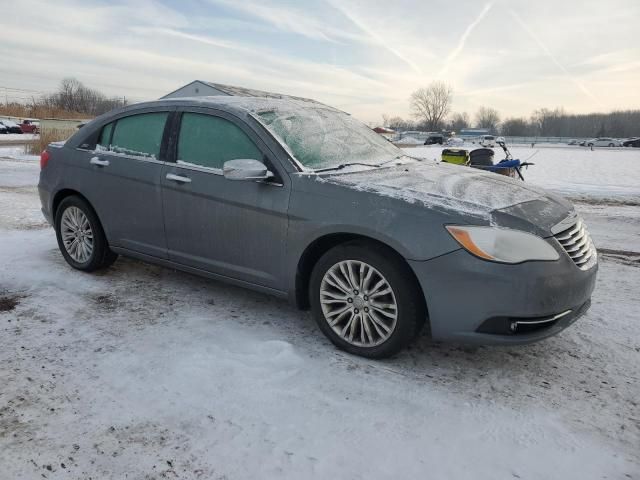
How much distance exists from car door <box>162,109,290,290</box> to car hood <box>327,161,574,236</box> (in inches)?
19.3

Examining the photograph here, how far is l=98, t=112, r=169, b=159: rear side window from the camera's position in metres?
3.99

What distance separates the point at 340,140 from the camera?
152 inches

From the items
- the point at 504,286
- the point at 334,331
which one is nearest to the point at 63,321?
the point at 334,331

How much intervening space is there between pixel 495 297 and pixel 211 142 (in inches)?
88.8

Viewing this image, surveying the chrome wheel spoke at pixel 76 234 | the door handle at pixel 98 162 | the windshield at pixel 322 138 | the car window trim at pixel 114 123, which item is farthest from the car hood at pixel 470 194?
the chrome wheel spoke at pixel 76 234

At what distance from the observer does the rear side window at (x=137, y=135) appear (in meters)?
3.99

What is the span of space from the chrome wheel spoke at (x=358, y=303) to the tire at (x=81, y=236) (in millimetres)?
2364

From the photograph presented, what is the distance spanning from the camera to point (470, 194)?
303 cm

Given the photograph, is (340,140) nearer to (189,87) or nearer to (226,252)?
(226,252)

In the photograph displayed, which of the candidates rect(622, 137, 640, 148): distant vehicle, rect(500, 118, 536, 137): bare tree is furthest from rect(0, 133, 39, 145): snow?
rect(500, 118, 536, 137): bare tree

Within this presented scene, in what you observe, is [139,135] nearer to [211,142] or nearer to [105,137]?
[105,137]

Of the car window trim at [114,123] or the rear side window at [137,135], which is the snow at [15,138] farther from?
the rear side window at [137,135]

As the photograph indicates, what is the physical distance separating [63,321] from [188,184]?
1285 mm

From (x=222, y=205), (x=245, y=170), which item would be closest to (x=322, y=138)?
(x=245, y=170)
